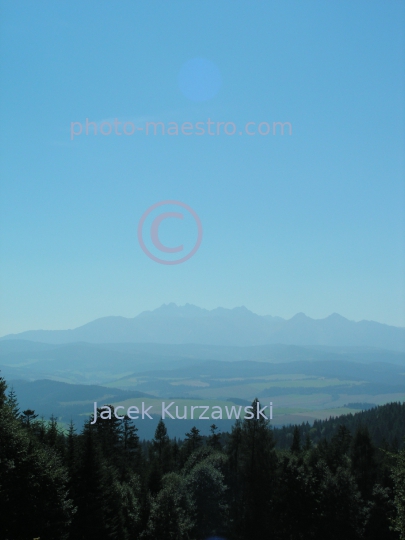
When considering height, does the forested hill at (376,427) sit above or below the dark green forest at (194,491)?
below

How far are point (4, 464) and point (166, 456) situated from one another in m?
51.1

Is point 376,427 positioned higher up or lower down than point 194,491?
lower down

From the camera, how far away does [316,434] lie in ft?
614

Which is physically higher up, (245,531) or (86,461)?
(86,461)

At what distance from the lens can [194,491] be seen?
1753 inches

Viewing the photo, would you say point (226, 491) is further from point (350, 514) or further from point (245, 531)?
point (350, 514)

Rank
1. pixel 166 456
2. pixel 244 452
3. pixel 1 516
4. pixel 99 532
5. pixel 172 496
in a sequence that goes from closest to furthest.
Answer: pixel 1 516 → pixel 99 532 → pixel 172 496 → pixel 244 452 → pixel 166 456

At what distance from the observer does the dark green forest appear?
25.2 metres

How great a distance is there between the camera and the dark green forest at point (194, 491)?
25.2 meters

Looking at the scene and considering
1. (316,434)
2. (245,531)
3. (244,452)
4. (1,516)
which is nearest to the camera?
(1,516)

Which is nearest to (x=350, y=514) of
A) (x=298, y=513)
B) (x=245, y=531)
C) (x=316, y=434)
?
→ (x=298, y=513)

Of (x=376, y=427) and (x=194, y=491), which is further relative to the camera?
(x=376, y=427)

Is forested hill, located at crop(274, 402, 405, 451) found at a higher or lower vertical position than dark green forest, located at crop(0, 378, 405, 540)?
lower

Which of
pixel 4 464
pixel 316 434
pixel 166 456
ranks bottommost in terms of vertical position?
pixel 316 434
